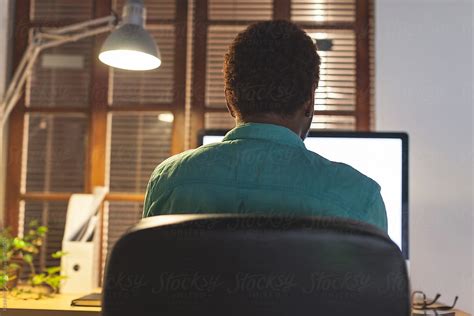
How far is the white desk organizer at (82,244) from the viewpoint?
1.90 m

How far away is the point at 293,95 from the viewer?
0.93 meters

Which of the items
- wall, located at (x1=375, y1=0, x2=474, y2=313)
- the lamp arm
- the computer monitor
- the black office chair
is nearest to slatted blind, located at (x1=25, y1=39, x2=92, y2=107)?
the lamp arm

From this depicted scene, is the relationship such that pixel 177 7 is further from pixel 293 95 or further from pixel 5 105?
pixel 293 95

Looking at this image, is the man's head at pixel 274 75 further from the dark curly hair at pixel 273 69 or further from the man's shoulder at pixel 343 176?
the man's shoulder at pixel 343 176

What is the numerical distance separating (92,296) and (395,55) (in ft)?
4.77

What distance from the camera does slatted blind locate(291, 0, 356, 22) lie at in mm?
2291

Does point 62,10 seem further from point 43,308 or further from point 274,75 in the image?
point 274,75

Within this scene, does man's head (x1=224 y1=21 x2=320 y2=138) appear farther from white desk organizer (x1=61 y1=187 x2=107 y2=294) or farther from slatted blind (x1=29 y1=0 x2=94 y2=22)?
slatted blind (x1=29 y1=0 x2=94 y2=22)

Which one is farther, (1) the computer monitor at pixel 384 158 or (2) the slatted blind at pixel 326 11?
(2) the slatted blind at pixel 326 11

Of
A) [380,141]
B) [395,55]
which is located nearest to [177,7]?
[395,55]

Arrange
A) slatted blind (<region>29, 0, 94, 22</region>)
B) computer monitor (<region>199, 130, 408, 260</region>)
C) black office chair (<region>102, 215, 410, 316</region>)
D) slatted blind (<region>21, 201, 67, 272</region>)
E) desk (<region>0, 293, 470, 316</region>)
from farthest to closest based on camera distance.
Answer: slatted blind (<region>29, 0, 94, 22</region>)
slatted blind (<region>21, 201, 67, 272</region>)
computer monitor (<region>199, 130, 408, 260</region>)
desk (<region>0, 293, 470, 316</region>)
black office chair (<region>102, 215, 410, 316</region>)

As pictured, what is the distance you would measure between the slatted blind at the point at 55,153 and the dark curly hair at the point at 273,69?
58.9 inches

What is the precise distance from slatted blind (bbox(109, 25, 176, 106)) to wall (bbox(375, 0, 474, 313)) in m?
0.87

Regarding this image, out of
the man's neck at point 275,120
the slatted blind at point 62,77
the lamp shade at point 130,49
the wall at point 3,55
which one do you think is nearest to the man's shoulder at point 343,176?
the man's neck at point 275,120
